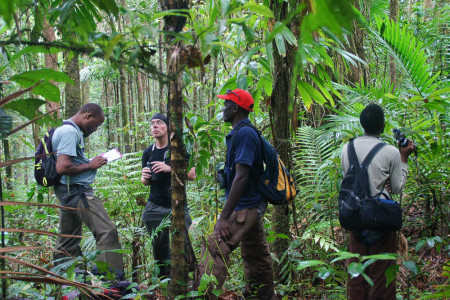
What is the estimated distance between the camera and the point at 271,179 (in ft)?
11.6

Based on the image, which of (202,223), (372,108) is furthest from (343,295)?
(202,223)

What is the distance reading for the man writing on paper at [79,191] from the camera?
4047 millimetres

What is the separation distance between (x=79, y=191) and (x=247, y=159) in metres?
2.10

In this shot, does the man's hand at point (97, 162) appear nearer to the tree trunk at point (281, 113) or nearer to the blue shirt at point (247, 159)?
the blue shirt at point (247, 159)

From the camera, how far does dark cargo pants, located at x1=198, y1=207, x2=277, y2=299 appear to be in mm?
3273

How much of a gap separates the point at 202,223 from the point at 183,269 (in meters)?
2.54

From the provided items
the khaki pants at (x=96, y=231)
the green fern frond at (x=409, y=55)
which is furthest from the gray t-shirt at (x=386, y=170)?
the khaki pants at (x=96, y=231)

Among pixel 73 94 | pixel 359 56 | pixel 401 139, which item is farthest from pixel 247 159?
pixel 73 94

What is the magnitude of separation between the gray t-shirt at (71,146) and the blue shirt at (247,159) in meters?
1.74

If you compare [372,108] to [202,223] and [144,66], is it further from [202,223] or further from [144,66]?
[202,223]

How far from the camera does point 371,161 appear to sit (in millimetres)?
2967

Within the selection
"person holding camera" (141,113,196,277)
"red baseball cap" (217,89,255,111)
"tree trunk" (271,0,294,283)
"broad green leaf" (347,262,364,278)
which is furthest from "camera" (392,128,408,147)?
"person holding camera" (141,113,196,277)

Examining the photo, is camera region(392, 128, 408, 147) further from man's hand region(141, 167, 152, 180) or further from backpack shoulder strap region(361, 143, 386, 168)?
man's hand region(141, 167, 152, 180)

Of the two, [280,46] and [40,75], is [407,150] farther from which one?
[40,75]
